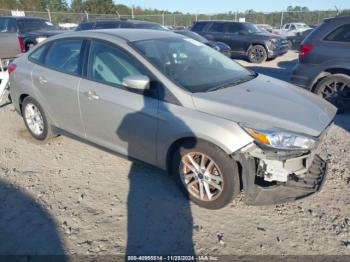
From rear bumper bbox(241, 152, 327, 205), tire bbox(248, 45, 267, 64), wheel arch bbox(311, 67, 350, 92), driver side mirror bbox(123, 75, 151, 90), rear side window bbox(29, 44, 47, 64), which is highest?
rear side window bbox(29, 44, 47, 64)

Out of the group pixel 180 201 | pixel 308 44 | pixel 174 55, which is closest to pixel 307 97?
pixel 174 55

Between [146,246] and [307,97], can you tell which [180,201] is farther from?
[307,97]

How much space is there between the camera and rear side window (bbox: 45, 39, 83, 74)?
13.4 ft

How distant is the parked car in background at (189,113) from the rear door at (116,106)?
0.01 meters

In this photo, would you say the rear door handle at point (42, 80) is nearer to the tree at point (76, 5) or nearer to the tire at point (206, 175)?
the tire at point (206, 175)

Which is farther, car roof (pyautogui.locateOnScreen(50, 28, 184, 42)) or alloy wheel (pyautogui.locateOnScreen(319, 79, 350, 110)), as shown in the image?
alloy wheel (pyautogui.locateOnScreen(319, 79, 350, 110))

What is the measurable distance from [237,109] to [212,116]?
248 mm

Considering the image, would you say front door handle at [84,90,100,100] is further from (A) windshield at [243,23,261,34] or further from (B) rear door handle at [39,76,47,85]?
(A) windshield at [243,23,261,34]

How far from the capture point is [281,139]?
282cm

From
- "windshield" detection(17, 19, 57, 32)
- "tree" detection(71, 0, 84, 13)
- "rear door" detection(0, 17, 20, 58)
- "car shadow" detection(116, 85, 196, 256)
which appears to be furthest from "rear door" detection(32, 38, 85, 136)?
"tree" detection(71, 0, 84, 13)

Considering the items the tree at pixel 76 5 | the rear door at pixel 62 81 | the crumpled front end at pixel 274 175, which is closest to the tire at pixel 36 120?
the rear door at pixel 62 81

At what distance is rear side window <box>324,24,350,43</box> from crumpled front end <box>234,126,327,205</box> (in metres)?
3.73

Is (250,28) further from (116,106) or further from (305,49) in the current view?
(116,106)

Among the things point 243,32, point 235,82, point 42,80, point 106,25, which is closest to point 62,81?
point 42,80
